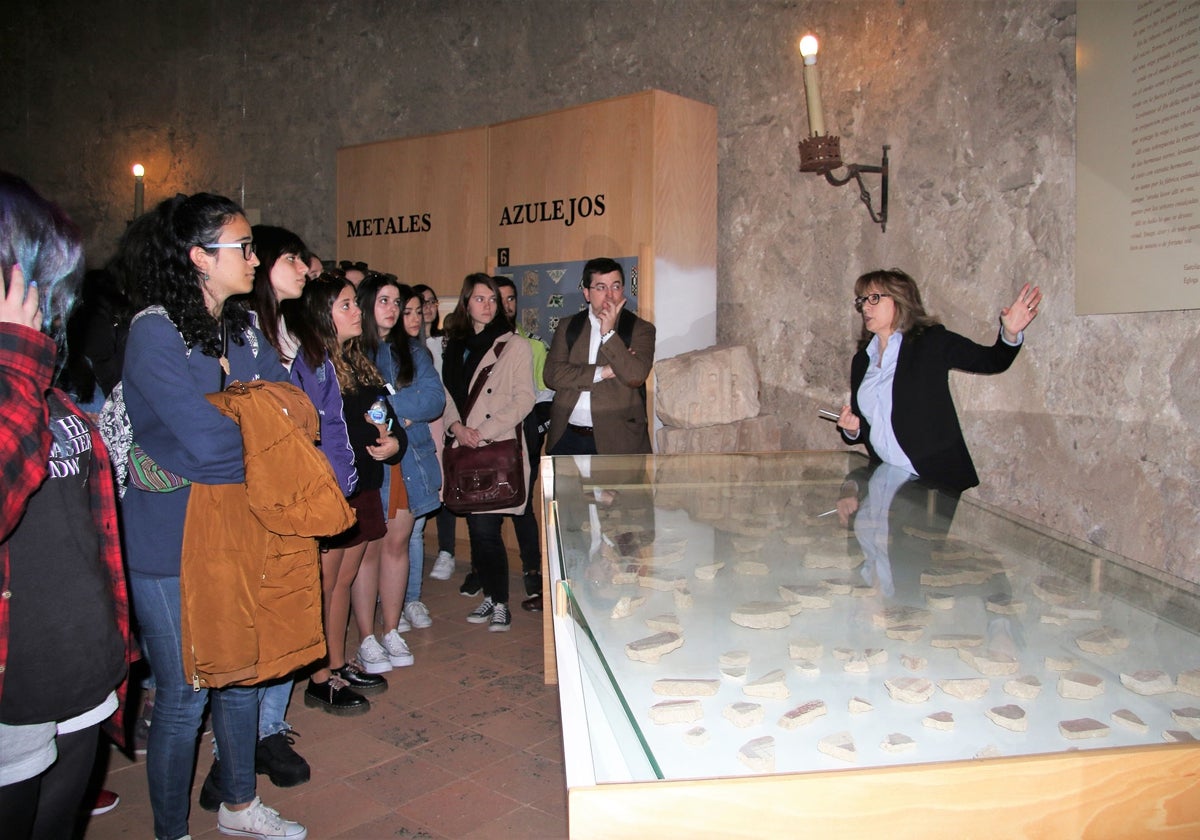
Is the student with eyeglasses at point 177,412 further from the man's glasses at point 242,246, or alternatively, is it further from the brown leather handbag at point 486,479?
the brown leather handbag at point 486,479

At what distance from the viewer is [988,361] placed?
3123mm

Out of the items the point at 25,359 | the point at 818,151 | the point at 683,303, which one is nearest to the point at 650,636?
the point at 25,359

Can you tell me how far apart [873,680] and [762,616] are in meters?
0.25

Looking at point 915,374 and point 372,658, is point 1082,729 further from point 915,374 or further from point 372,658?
point 372,658

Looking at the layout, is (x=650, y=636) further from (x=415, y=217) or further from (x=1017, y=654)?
(x=415, y=217)

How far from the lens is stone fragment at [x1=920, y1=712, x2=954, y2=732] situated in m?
1.14

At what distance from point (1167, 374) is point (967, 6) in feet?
5.64

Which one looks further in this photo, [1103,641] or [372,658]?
[372,658]

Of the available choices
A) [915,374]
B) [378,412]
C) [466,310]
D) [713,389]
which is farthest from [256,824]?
[713,389]

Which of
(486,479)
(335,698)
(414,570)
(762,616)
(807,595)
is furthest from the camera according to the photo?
(414,570)

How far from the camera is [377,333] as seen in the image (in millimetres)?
3613

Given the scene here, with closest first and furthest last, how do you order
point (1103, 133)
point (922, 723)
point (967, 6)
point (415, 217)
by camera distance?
point (922, 723)
point (1103, 133)
point (967, 6)
point (415, 217)

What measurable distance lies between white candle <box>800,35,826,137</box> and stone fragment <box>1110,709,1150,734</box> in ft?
9.04

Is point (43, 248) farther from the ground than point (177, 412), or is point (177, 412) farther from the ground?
A: point (43, 248)
